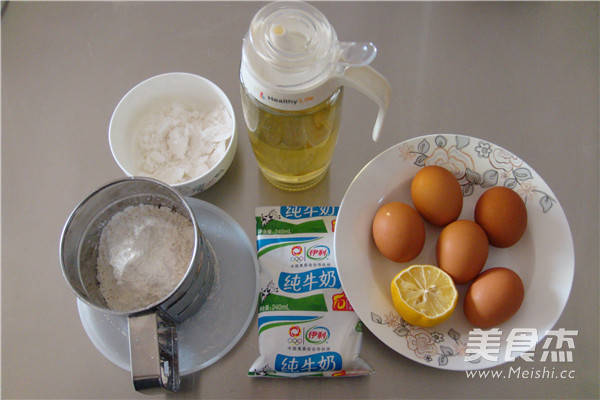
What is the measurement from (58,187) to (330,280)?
0.56 metres

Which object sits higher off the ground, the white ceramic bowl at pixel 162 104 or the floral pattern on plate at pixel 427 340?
the white ceramic bowl at pixel 162 104

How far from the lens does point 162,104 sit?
2.71 feet

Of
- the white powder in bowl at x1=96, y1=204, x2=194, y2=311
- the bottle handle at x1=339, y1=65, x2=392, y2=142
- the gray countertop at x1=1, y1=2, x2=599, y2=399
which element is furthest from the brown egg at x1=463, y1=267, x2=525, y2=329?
the white powder in bowl at x1=96, y1=204, x2=194, y2=311

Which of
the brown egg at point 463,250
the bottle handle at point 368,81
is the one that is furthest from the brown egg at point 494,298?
the bottle handle at point 368,81

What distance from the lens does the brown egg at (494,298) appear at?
648mm

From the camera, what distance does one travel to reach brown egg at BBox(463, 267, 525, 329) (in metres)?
0.65

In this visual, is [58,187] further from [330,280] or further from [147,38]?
[330,280]

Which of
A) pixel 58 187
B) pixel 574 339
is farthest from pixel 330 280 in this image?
pixel 58 187

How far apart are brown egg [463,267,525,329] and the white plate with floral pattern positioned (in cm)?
3

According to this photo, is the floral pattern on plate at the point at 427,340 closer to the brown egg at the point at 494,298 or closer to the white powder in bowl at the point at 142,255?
the brown egg at the point at 494,298

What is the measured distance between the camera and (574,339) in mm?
763

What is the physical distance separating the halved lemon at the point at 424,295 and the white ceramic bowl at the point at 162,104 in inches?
13.9

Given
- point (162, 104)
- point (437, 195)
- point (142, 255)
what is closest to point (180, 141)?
point (162, 104)

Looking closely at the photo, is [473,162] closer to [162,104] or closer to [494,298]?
[494,298]
